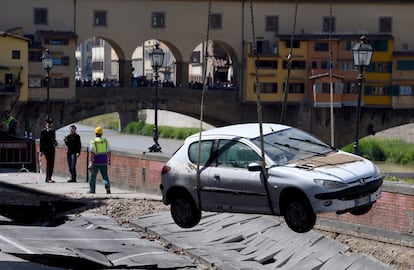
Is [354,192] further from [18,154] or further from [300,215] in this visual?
[18,154]

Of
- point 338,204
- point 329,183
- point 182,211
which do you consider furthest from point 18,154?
point 329,183

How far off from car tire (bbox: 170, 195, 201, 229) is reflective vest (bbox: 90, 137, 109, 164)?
443 inches

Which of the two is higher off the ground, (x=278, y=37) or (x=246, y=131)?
(x=278, y=37)

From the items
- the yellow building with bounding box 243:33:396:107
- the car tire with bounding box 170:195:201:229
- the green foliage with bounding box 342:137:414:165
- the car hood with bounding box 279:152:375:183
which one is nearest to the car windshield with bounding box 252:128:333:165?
the car hood with bounding box 279:152:375:183

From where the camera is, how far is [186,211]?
648 inches

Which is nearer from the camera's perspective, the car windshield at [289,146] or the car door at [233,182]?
the car door at [233,182]

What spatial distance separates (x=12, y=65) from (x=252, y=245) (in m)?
50.5

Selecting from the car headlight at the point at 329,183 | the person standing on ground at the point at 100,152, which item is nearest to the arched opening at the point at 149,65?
the person standing on ground at the point at 100,152

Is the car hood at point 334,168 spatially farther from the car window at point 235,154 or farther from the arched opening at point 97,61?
the arched opening at point 97,61

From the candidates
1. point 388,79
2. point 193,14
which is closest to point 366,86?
point 388,79

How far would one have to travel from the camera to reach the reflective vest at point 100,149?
27.6m

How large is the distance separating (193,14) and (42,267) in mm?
63793

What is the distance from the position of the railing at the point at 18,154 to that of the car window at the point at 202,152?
64.0ft

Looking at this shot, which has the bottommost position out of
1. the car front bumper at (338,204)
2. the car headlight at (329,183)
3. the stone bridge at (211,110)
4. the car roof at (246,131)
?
the stone bridge at (211,110)
